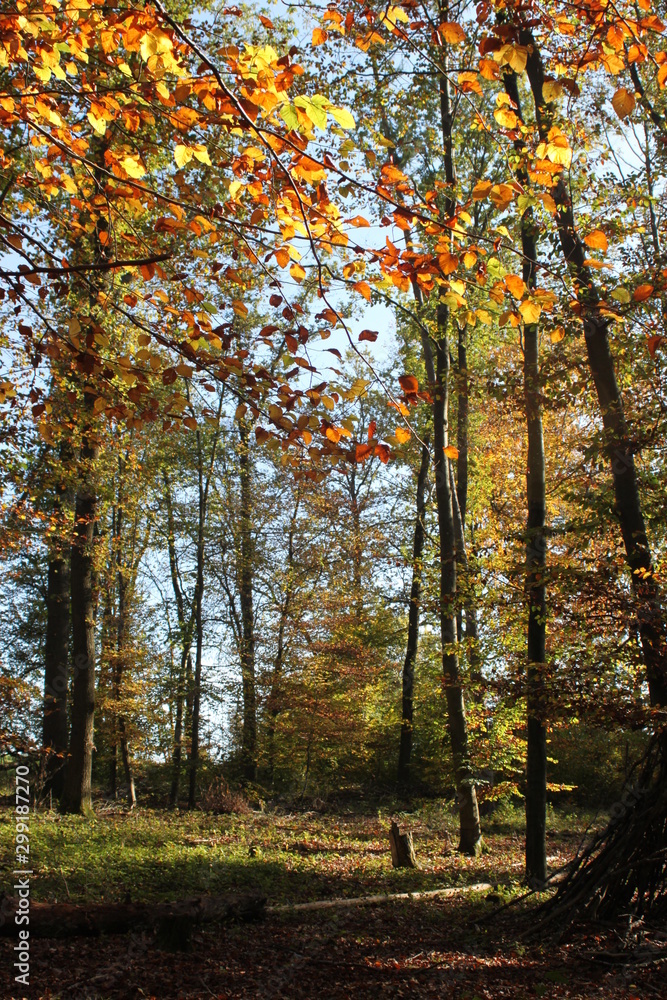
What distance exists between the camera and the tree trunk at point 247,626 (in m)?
16.9

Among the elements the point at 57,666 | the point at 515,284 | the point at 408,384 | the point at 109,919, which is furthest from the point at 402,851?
the point at 515,284

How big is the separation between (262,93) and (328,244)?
596 millimetres

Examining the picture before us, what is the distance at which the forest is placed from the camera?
294 centimetres

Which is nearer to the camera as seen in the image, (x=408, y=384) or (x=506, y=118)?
(x=506, y=118)

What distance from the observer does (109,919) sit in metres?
5.28

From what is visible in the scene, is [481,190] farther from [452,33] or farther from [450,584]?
[450,584]

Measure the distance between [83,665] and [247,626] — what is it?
700 centimetres

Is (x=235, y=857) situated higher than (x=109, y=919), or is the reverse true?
(x=109, y=919)

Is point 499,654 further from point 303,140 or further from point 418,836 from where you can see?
point 303,140

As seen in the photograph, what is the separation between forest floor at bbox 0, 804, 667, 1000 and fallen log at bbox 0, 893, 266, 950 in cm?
10

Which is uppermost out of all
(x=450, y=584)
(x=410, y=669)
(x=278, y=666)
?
(x=450, y=584)

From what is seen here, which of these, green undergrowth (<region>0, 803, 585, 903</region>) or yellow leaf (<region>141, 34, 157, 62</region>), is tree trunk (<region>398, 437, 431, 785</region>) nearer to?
green undergrowth (<region>0, 803, 585, 903</region>)

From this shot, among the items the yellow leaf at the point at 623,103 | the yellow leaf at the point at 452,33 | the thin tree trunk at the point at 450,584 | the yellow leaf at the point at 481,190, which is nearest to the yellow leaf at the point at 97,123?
the yellow leaf at the point at 452,33

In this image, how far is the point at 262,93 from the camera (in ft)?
8.32
